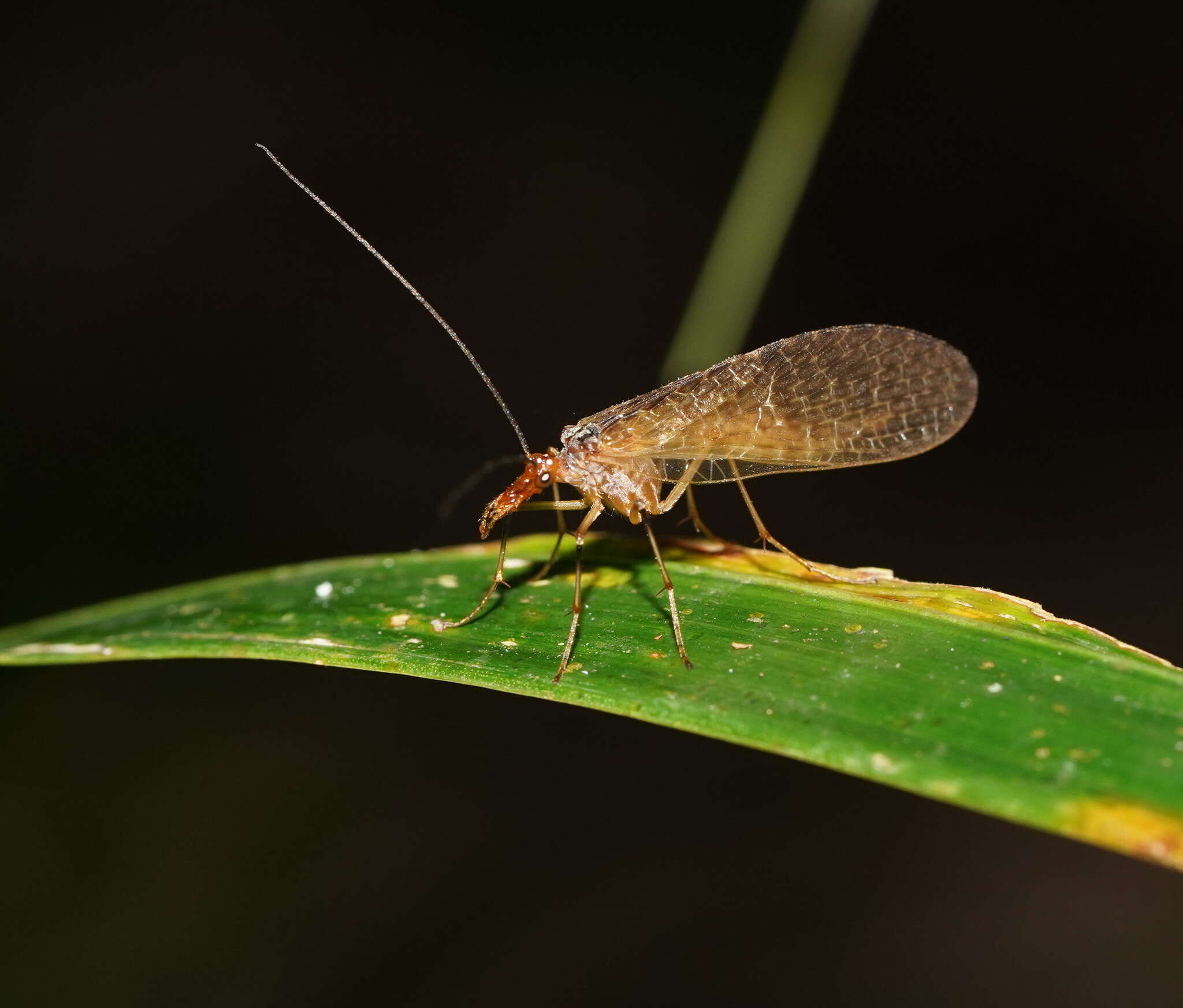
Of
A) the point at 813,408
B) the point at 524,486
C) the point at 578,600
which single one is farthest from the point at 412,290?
the point at 813,408

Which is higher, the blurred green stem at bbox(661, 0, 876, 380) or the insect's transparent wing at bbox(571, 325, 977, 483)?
the blurred green stem at bbox(661, 0, 876, 380)

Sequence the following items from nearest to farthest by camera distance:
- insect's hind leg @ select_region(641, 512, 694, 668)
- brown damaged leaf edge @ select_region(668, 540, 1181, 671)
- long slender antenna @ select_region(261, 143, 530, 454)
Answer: brown damaged leaf edge @ select_region(668, 540, 1181, 671) < insect's hind leg @ select_region(641, 512, 694, 668) < long slender antenna @ select_region(261, 143, 530, 454)

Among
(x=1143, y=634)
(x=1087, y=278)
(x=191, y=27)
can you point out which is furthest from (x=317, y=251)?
(x=1143, y=634)

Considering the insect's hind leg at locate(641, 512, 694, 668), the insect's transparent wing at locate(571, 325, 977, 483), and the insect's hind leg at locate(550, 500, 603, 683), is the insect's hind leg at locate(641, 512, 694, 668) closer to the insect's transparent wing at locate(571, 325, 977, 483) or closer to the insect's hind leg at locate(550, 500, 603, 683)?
the insect's hind leg at locate(550, 500, 603, 683)

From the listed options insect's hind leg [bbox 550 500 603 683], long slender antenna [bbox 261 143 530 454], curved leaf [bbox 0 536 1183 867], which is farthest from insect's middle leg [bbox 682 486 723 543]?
→ long slender antenna [bbox 261 143 530 454]

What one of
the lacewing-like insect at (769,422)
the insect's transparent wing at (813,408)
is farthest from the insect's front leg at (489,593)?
the insect's transparent wing at (813,408)

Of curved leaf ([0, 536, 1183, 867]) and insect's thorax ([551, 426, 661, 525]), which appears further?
insect's thorax ([551, 426, 661, 525])

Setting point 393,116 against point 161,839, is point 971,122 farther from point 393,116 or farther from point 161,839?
point 161,839
